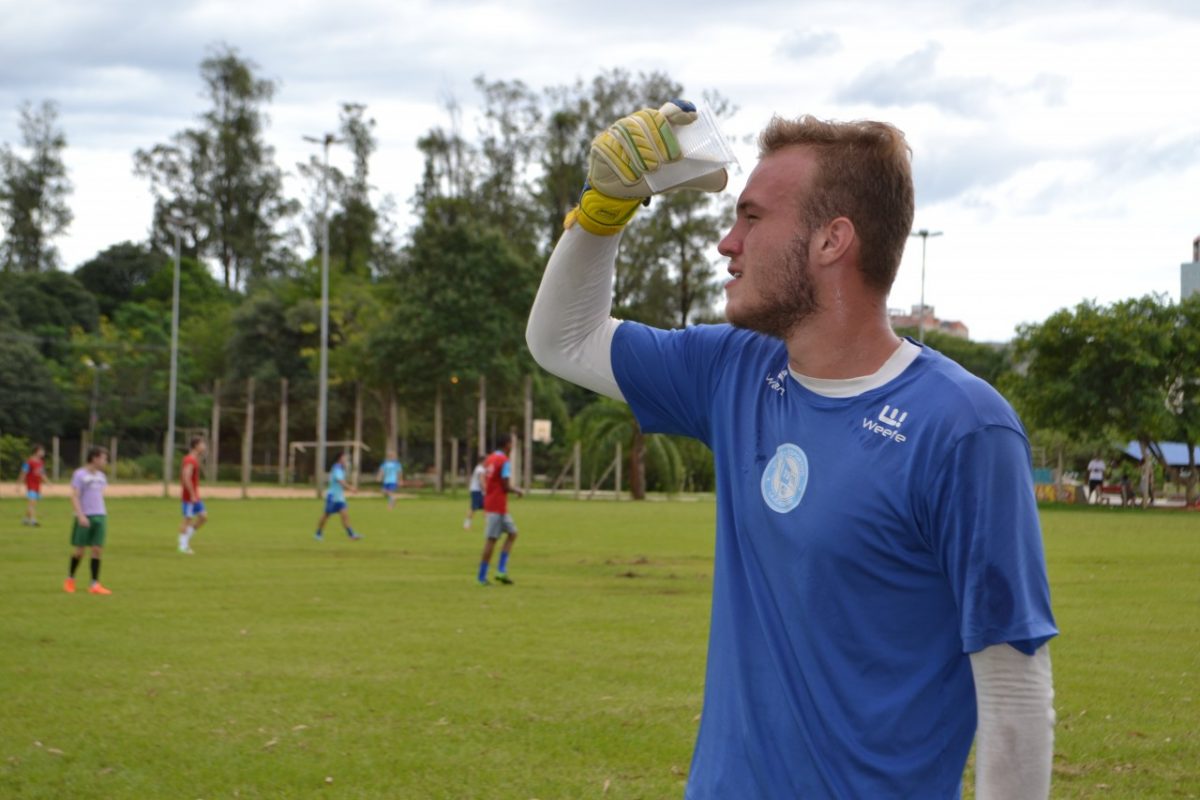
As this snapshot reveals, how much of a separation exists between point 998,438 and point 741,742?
78 centimetres

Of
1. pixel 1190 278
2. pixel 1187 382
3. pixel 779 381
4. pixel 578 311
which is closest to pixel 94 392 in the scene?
pixel 1187 382

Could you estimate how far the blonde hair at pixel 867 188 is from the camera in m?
2.74

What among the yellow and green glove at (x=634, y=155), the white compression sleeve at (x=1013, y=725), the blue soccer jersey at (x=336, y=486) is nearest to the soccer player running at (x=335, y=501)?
the blue soccer jersey at (x=336, y=486)

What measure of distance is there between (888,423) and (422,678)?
9.22 metres

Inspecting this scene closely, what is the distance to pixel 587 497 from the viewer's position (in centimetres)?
5669

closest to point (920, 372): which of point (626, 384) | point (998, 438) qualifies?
point (998, 438)

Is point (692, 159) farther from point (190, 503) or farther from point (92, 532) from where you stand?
point (190, 503)

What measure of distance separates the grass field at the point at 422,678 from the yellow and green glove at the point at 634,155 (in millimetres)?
5316

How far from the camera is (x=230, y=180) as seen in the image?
8675 cm

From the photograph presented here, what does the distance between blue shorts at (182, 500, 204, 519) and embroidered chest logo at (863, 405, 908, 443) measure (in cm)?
2316

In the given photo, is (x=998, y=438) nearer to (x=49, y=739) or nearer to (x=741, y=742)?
(x=741, y=742)

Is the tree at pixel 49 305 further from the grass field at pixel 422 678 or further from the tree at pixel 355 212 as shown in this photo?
the grass field at pixel 422 678

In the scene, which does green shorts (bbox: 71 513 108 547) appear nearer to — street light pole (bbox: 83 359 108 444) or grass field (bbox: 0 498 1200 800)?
grass field (bbox: 0 498 1200 800)

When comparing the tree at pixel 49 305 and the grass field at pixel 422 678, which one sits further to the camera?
the tree at pixel 49 305
